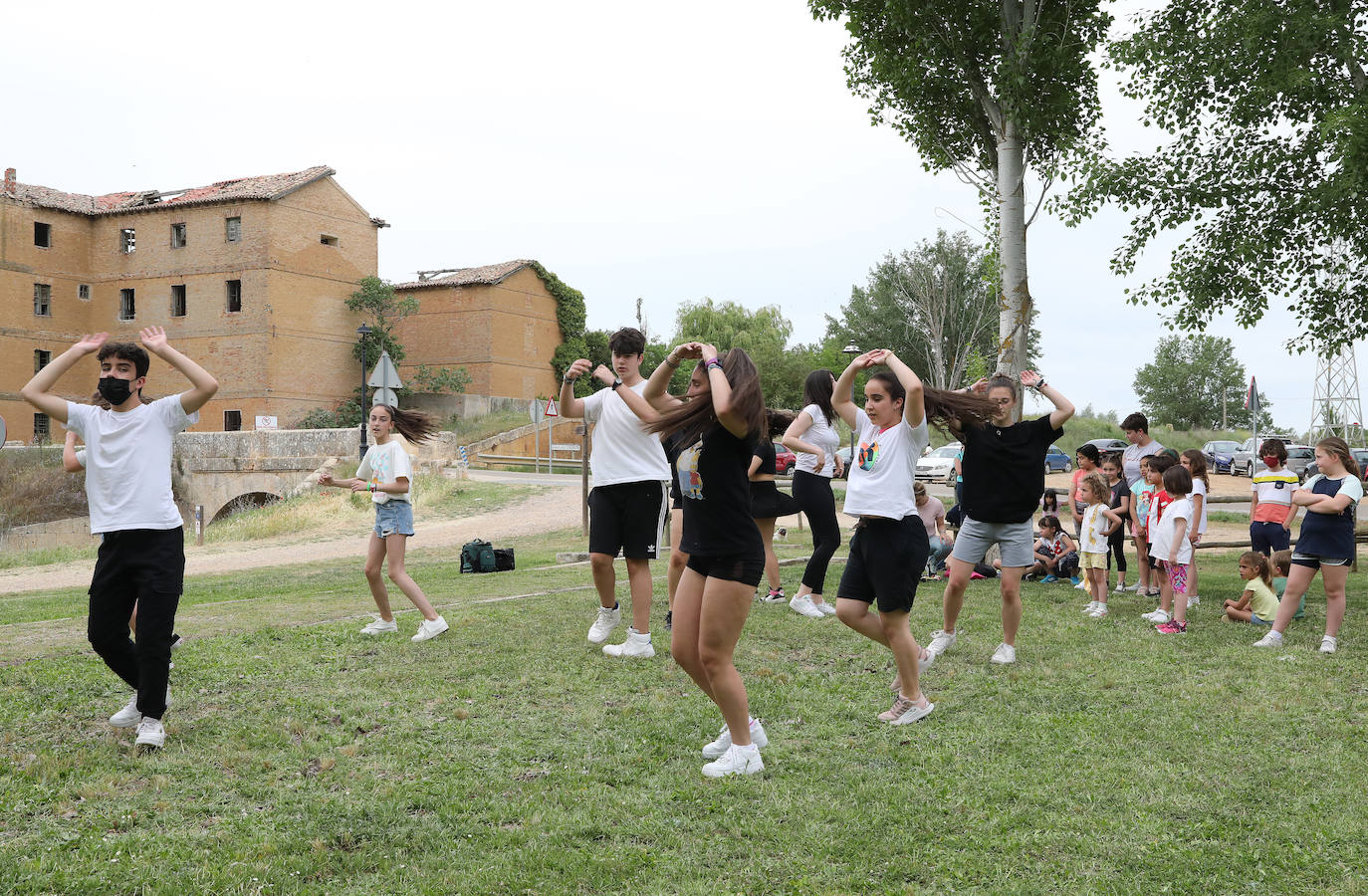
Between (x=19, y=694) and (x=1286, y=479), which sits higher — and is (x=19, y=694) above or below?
below

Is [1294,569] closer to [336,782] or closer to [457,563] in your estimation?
[336,782]

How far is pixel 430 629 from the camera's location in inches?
303

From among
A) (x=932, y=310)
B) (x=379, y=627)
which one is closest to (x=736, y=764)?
(x=379, y=627)

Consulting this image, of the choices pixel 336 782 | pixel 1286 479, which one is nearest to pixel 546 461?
pixel 1286 479

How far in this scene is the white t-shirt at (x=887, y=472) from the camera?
5547 millimetres

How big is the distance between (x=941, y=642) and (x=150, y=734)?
4829 mm

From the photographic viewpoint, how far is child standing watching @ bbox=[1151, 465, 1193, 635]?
27.5 ft

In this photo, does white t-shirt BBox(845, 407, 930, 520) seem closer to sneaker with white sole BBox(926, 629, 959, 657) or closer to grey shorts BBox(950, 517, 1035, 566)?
grey shorts BBox(950, 517, 1035, 566)

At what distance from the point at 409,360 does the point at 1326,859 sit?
55499 mm

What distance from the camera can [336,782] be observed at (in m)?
4.50

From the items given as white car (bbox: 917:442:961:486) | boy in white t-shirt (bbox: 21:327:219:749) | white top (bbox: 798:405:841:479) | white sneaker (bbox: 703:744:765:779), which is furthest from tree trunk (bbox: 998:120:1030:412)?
white car (bbox: 917:442:961:486)

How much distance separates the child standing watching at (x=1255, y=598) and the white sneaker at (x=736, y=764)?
6076 millimetres

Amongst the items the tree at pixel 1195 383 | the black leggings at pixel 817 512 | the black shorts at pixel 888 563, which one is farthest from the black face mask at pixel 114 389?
the tree at pixel 1195 383

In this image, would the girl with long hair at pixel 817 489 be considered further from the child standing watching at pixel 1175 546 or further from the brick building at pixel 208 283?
the brick building at pixel 208 283
